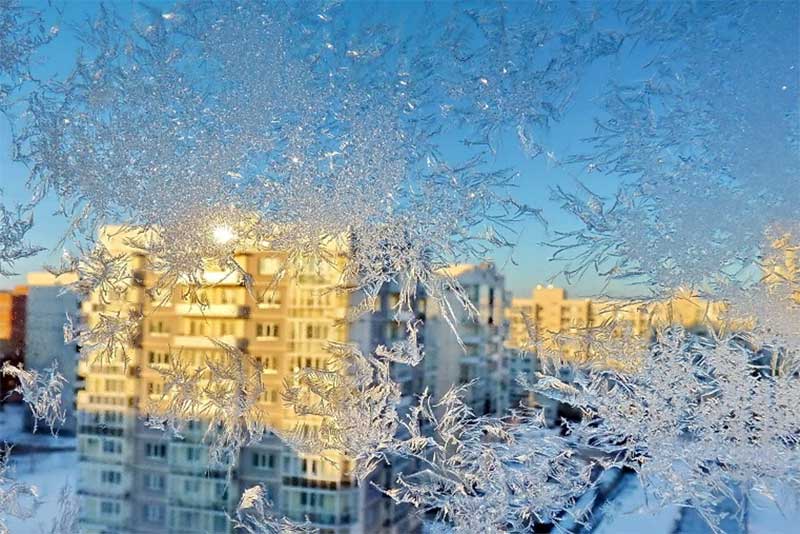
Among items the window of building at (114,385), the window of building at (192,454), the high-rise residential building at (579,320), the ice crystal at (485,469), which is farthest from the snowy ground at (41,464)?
the high-rise residential building at (579,320)

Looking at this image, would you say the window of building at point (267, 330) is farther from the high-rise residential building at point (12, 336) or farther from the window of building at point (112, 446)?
the high-rise residential building at point (12, 336)

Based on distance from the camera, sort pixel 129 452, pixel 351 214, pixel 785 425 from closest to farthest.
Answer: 1. pixel 785 425
2. pixel 351 214
3. pixel 129 452

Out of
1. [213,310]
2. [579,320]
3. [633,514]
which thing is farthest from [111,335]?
[633,514]

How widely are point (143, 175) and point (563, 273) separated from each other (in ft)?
2.64

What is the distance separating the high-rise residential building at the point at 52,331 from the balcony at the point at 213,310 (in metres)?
0.22

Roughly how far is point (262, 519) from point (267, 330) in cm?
35

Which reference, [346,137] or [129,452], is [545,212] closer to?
[346,137]

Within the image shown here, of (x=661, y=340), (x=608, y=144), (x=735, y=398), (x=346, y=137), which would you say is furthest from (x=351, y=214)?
(x=735, y=398)

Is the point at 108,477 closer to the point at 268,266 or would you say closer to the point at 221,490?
the point at 221,490

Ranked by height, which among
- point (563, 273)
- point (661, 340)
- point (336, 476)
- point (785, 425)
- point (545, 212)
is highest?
point (545, 212)

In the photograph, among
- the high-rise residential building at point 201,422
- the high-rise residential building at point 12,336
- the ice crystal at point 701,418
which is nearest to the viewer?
the ice crystal at point 701,418

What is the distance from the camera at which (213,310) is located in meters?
1.40

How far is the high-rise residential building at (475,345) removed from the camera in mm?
1329

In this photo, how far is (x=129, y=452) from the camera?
1.46m
